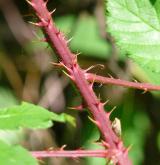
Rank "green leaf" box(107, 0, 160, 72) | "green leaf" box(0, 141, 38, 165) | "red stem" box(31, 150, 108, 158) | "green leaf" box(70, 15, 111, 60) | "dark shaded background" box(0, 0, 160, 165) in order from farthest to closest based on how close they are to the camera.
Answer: "green leaf" box(70, 15, 111, 60) < "dark shaded background" box(0, 0, 160, 165) < "green leaf" box(107, 0, 160, 72) < "red stem" box(31, 150, 108, 158) < "green leaf" box(0, 141, 38, 165)

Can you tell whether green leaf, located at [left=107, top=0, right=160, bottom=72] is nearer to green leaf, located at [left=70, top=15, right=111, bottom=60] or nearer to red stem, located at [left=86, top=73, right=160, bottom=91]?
red stem, located at [left=86, top=73, right=160, bottom=91]

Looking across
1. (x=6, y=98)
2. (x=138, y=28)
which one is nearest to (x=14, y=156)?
(x=138, y=28)

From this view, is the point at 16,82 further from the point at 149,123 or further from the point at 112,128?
the point at 112,128

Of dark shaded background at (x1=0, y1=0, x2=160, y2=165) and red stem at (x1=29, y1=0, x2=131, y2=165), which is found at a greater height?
red stem at (x1=29, y1=0, x2=131, y2=165)

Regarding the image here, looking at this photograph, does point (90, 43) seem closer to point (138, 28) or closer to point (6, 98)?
point (6, 98)

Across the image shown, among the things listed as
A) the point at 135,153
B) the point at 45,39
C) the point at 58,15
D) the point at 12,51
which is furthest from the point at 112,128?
the point at 12,51

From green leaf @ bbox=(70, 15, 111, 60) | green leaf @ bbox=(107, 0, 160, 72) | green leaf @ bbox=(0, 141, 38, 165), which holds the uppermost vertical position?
green leaf @ bbox=(107, 0, 160, 72)

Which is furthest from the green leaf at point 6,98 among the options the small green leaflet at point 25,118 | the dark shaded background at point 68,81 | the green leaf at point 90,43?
the small green leaflet at point 25,118

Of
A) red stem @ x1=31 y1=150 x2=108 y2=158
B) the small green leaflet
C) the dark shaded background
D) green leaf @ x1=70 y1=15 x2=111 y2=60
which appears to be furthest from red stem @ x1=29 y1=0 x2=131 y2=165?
green leaf @ x1=70 y1=15 x2=111 y2=60
